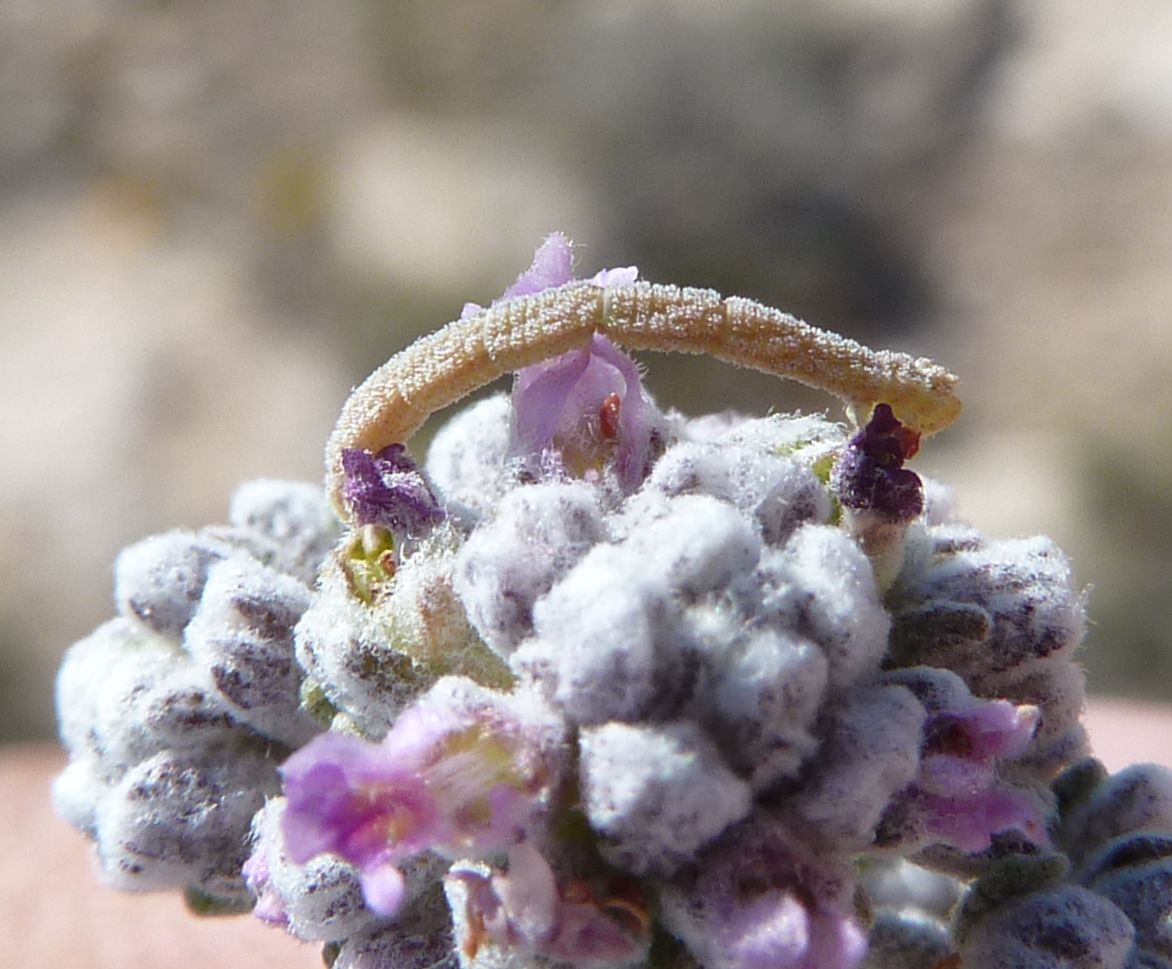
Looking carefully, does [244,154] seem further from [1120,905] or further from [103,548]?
[1120,905]

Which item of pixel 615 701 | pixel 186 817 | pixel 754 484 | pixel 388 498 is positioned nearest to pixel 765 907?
pixel 615 701

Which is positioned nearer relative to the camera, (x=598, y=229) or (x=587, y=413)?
(x=587, y=413)

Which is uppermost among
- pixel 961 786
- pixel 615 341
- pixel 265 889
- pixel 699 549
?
pixel 615 341

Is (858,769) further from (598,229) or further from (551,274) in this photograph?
(598,229)

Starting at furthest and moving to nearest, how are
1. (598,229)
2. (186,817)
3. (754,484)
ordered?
(598,229) < (186,817) < (754,484)

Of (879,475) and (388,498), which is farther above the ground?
(879,475)

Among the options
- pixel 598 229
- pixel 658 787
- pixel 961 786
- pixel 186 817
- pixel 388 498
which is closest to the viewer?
pixel 658 787
